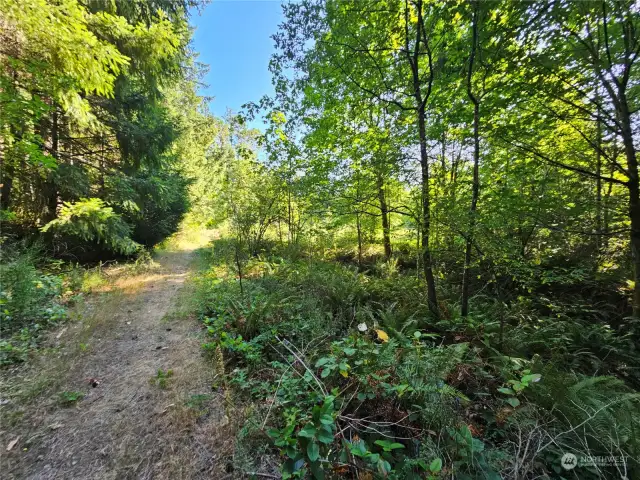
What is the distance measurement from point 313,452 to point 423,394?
1.23 meters

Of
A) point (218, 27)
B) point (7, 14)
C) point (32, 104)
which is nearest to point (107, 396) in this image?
point (32, 104)

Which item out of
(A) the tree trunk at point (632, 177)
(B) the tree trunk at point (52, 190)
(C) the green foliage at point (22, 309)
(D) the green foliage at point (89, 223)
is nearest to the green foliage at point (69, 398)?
(C) the green foliage at point (22, 309)

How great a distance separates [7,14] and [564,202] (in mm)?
7665

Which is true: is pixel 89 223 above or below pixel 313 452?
above

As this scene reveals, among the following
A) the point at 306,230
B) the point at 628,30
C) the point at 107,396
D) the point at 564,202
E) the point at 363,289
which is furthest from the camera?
the point at 306,230

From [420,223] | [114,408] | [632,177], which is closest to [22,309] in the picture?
[114,408]

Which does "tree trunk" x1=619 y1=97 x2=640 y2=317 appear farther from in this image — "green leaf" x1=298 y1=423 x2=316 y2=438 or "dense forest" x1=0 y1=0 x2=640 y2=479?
"green leaf" x1=298 y1=423 x2=316 y2=438

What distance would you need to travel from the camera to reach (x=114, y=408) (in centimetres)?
238

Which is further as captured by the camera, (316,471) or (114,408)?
(114,408)

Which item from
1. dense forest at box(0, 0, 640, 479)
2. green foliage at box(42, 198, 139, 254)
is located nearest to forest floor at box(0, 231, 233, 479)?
dense forest at box(0, 0, 640, 479)

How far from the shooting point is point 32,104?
307cm

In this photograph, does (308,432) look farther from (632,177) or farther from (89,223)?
(89,223)

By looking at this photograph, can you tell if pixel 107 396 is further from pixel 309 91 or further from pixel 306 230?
pixel 306 230

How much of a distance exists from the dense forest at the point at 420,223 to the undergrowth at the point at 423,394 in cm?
2
